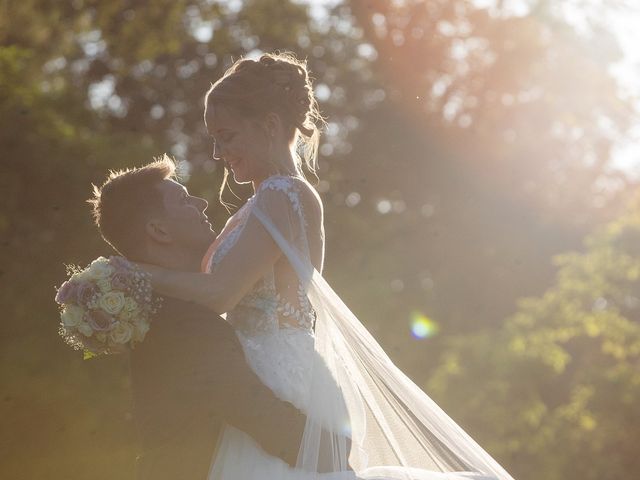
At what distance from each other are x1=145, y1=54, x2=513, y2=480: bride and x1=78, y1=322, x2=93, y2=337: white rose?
0.29m

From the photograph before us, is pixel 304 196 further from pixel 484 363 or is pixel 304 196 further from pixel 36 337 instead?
pixel 484 363

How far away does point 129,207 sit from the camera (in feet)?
12.8

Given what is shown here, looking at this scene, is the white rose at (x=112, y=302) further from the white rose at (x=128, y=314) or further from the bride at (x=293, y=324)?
the bride at (x=293, y=324)

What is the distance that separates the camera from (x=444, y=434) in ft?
13.1

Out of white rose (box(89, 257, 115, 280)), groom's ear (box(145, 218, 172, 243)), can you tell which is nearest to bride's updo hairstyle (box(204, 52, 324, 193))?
groom's ear (box(145, 218, 172, 243))

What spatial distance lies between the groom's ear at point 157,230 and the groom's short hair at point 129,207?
0.02m

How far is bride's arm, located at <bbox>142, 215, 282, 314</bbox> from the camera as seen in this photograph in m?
3.71

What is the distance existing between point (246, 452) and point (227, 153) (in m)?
1.17

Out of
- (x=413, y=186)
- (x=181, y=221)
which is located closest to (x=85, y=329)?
(x=181, y=221)

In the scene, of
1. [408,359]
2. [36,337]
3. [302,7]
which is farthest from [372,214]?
[36,337]

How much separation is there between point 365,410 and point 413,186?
A: 779 inches

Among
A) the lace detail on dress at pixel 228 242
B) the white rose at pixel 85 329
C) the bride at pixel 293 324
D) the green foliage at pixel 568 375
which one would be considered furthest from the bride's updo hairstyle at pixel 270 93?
the green foliage at pixel 568 375

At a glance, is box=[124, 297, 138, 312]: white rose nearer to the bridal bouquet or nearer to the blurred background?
the bridal bouquet

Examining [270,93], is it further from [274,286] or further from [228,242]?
[274,286]
